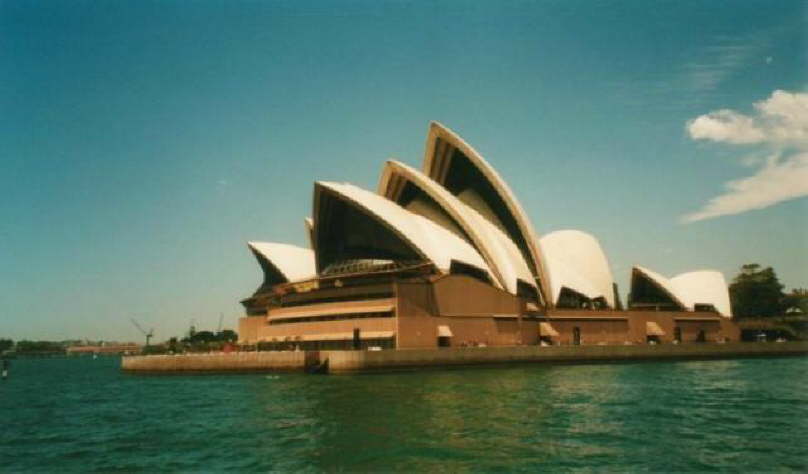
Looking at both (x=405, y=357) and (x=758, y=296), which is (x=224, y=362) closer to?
(x=405, y=357)

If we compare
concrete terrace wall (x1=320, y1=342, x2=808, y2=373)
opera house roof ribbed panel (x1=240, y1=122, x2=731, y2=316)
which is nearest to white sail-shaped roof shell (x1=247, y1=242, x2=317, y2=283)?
opera house roof ribbed panel (x1=240, y1=122, x2=731, y2=316)

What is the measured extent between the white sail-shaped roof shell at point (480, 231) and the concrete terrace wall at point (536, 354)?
743 centimetres

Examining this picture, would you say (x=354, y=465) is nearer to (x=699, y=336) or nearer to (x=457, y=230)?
(x=457, y=230)

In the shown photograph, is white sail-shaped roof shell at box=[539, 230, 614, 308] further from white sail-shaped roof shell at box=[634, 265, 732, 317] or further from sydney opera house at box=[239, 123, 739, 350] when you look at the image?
white sail-shaped roof shell at box=[634, 265, 732, 317]

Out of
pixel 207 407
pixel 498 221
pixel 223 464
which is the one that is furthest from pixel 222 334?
pixel 223 464

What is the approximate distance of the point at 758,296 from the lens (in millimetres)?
98375

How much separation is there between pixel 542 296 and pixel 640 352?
1129 centimetres

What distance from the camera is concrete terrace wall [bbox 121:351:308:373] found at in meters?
53.8

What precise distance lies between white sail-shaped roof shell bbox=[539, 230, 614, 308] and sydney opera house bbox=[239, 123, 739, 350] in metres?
0.15

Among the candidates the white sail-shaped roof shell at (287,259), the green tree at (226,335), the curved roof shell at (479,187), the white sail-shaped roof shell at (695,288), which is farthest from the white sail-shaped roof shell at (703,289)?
the green tree at (226,335)

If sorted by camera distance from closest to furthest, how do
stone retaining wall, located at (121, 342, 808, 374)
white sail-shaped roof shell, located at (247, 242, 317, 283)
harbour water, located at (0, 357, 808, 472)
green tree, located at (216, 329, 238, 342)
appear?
1. harbour water, located at (0, 357, 808, 472)
2. stone retaining wall, located at (121, 342, 808, 374)
3. white sail-shaped roof shell, located at (247, 242, 317, 283)
4. green tree, located at (216, 329, 238, 342)

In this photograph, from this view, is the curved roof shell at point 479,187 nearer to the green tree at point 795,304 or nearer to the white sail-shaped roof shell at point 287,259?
the white sail-shaped roof shell at point 287,259

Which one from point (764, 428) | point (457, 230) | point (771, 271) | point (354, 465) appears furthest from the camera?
point (771, 271)

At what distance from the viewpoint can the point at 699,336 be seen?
3076 inches
